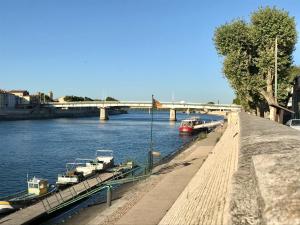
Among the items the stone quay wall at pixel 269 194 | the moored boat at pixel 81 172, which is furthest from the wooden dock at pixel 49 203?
the stone quay wall at pixel 269 194

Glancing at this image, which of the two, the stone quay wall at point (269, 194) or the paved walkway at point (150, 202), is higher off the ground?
the stone quay wall at point (269, 194)

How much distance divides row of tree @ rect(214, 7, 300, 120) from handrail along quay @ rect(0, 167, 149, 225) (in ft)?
80.5

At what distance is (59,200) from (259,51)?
34878mm

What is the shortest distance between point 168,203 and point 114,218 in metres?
3.78

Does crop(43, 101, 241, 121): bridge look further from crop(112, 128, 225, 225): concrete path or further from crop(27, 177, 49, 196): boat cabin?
crop(27, 177, 49, 196): boat cabin

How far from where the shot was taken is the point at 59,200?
27.0 m

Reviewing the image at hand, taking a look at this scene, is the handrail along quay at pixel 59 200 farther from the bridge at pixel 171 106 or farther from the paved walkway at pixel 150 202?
the bridge at pixel 171 106

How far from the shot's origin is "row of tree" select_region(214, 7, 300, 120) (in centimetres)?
5278

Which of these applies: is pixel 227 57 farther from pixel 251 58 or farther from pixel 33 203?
pixel 33 203

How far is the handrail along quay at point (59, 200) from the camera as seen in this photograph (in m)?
22.8

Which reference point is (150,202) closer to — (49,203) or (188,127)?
(49,203)

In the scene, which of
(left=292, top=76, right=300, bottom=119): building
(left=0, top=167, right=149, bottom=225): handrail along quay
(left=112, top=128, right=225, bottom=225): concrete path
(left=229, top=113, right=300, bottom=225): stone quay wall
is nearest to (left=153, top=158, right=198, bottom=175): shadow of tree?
(left=112, top=128, right=225, bottom=225): concrete path

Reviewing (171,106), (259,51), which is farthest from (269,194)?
(171,106)

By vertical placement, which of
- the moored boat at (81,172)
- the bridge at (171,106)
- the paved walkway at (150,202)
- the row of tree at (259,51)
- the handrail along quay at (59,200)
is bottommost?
the handrail along quay at (59,200)
